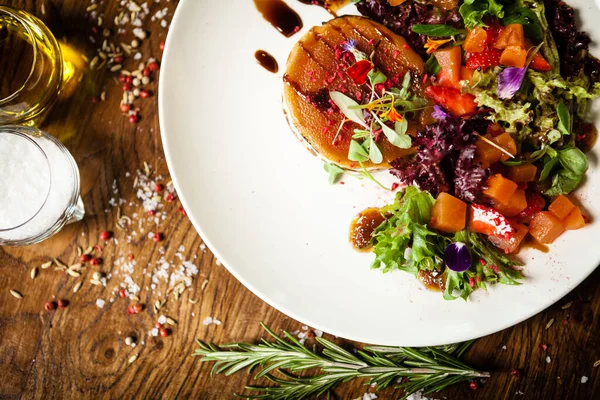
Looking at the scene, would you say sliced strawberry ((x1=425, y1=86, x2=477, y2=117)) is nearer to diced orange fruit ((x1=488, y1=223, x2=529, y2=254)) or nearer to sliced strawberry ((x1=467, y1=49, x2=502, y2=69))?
sliced strawberry ((x1=467, y1=49, x2=502, y2=69))

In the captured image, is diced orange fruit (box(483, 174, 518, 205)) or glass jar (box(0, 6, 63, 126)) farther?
glass jar (box(0, 6, 63, 126))

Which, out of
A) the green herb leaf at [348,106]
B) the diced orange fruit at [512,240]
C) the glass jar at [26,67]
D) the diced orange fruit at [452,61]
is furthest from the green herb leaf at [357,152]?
the glass jar at [26,67]

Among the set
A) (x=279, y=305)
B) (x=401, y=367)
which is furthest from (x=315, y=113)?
(x=401, y=367)

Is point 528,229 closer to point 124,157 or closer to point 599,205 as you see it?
point 599,205

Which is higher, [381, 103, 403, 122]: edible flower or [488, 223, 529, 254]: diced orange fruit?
[381, 103, 403, 122]: edible flower

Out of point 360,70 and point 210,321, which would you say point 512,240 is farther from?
point 210,321

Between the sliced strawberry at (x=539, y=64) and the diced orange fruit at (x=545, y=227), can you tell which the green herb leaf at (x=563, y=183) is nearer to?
the diced orange fruit at (x=545, y=227)

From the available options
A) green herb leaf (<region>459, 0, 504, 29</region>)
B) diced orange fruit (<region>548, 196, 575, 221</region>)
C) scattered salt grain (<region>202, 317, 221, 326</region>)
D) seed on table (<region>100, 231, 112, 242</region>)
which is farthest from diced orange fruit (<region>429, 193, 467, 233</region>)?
seed on table (<region>100, 231, 112, 242</region>)
